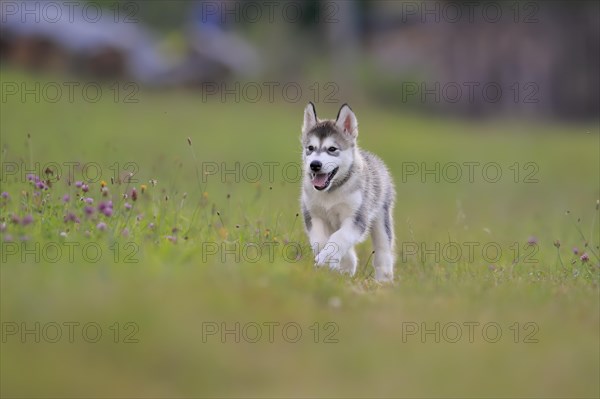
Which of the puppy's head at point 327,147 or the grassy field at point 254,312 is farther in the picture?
the puppy's head at point 327,147

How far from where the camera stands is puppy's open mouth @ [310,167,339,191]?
30.8ft

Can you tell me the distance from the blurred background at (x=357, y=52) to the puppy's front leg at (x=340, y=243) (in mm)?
22310

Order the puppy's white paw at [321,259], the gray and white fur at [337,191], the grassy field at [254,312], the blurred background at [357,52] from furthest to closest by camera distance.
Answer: the blurred background at [357,52]
the gray and white fur at [337,191]
the puppy's white paw at [321,259]
the grassy field at [254,312]

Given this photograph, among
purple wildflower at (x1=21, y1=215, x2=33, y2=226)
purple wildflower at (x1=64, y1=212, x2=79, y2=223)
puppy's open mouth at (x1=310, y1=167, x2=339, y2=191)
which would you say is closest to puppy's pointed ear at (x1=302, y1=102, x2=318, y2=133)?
puppy's open mouth at (x1=310, y1=167, x2=339, y2=191)

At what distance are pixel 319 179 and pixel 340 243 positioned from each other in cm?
70

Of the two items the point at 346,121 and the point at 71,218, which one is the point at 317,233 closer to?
the point at 346,121

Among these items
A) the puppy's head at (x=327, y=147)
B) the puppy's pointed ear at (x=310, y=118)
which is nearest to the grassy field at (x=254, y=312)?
the puppy's head at (x=327, y=147)

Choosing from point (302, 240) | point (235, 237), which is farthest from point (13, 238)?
point (302, 240)

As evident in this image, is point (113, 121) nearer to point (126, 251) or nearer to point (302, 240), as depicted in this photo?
point (302, 240)

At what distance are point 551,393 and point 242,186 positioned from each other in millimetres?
12405

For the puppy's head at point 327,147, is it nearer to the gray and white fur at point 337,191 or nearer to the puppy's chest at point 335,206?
the gray and white fur at point 337,191

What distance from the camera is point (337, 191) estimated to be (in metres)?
9.62

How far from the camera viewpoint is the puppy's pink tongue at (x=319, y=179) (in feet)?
30.9

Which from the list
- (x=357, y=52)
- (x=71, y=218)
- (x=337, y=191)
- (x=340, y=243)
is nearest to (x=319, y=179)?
(x=337, y=191)
